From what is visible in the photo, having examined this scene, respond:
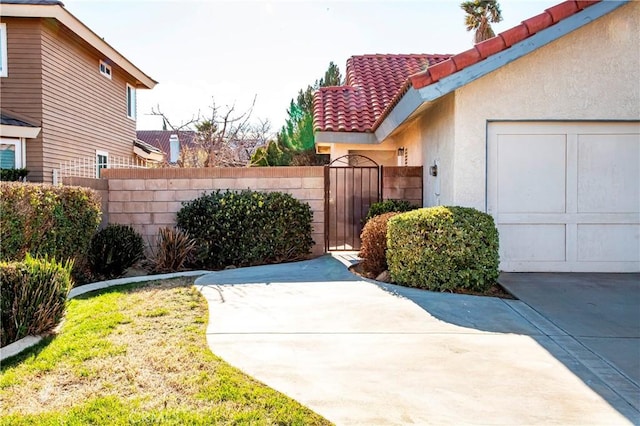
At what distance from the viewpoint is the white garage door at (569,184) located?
7941 millimetres

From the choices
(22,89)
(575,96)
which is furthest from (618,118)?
(22,89)

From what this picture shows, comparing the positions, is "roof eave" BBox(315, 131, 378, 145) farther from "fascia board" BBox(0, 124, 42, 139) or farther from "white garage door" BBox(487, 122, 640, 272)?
"fascia board" BBox(0, 124, 42, 139)

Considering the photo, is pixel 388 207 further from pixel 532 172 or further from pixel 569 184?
pixel 569 184

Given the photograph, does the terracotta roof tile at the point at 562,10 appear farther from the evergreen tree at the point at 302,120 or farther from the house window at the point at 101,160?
the evergreen tree at the point at 302,120

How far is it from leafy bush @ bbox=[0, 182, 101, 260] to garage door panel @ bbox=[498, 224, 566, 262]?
6.93 metres

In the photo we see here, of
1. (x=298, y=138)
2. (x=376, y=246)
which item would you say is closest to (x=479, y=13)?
(x=298, y=138)

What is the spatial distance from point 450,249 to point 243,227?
4.24 m

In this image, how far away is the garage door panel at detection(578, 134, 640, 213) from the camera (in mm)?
7953

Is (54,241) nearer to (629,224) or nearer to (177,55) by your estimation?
(629,224)

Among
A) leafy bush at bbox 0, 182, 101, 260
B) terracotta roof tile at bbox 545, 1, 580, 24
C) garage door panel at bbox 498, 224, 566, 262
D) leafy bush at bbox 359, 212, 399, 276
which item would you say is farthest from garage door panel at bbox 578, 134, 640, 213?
leafy bush at bbox 0, 182, 101, 260

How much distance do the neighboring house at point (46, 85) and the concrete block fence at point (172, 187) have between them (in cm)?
477

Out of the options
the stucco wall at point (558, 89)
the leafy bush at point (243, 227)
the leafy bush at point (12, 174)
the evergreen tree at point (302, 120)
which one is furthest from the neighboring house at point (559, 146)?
the evergreen tree at point (302, 120)

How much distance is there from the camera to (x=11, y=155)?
1333cm

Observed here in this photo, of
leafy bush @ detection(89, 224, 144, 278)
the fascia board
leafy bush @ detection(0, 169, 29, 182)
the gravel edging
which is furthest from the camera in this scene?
the fascia board
